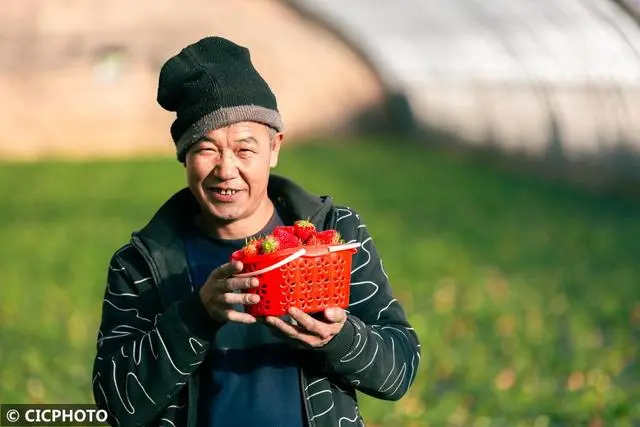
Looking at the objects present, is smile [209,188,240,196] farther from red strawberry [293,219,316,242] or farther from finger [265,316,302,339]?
finger [265,316,302,339]

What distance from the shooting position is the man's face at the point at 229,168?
9.62 ft

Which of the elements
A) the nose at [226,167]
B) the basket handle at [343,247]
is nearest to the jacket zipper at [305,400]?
the basket handle at [343,247]

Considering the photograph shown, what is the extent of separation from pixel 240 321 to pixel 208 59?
594 mm

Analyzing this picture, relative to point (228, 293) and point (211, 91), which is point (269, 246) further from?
point (211, 91)

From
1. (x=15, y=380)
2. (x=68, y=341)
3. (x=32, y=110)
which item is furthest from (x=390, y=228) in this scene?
(x=32, y=110)

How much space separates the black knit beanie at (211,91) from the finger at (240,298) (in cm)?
39

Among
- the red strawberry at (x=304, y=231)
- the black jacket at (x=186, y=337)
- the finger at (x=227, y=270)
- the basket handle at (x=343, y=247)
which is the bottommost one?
the black jacket at (x=186, y=337)

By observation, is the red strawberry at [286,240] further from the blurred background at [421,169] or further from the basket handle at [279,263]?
the blurred background at [421,169]

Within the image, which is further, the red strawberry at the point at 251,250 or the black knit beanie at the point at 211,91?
the black knit beanie at the point at 211,91

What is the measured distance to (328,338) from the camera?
9.11ft

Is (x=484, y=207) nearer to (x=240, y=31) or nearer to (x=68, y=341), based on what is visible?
(x=68, y=341)

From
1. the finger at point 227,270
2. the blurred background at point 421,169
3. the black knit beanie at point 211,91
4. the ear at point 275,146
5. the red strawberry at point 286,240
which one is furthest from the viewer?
the blurred background at point 421,169

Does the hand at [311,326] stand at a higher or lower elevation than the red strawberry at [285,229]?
lower

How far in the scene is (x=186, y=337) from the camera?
2830 millimetres
